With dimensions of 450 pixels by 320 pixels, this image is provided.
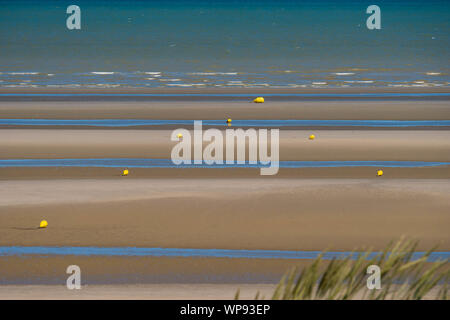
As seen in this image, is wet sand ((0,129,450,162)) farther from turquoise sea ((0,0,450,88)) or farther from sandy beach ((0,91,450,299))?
turquoise sea ((0,0,450,88))

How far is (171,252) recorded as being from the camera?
7.25 meters

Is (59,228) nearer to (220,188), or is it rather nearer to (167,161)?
(220,188)

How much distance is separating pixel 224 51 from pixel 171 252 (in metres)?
25.4

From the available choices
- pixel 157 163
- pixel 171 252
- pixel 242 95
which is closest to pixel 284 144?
pixel 157 163

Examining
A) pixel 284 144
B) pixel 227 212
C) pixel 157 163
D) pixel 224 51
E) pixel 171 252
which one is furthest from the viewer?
pixel 224 51

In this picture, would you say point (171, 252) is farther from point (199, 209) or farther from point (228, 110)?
point (228, 110)

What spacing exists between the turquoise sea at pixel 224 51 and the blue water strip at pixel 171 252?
14.0 m

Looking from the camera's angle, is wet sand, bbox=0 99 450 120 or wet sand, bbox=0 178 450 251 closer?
wet sand, bbox=0 178 450 251

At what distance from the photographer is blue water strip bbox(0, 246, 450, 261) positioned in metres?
7.15

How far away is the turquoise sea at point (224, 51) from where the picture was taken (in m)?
22.9

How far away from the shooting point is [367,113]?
16.2 m

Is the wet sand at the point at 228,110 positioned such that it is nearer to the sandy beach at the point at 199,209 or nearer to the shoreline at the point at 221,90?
the shoreline at the point at 221,90

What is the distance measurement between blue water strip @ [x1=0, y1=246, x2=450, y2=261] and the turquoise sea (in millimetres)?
14049

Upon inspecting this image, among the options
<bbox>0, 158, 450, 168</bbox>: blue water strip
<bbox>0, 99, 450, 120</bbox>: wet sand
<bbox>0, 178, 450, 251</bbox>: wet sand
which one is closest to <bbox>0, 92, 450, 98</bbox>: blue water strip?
<bbox>0, 99, 450, 120</bbox>: wet sand
